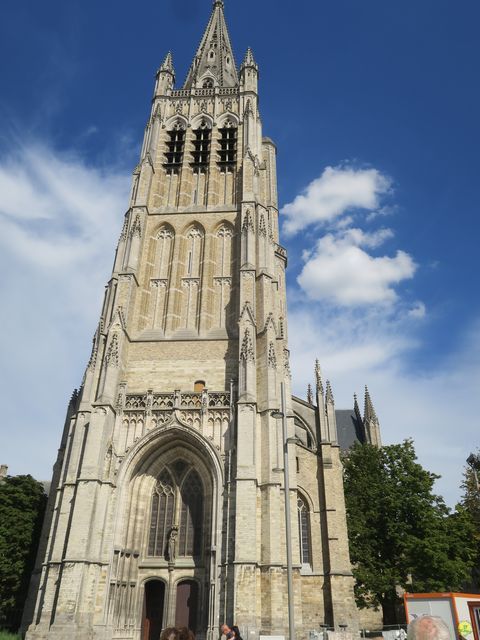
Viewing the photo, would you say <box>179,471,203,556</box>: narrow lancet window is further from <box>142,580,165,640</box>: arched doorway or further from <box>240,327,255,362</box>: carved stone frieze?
<box>240,327,255,362</box>: carved stone frieze

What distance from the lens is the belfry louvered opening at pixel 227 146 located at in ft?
98.8

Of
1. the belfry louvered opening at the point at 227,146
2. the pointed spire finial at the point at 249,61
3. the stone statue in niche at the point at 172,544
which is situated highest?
the pointed spire finial at the point at 249,61

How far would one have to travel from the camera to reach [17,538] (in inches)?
891

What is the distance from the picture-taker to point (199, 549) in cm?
1928

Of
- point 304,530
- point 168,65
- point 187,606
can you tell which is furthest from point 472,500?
point 168,65

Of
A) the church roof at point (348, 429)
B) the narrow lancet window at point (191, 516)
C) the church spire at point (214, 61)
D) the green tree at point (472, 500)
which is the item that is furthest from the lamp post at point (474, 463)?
the church spire at point (214, 61)

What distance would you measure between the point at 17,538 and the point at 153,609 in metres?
7.63

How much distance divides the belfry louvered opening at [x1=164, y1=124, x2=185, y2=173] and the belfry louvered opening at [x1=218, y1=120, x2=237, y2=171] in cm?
236

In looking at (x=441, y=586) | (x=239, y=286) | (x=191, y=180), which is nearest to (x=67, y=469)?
(x=239, y=286)

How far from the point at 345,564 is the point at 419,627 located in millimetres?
19534

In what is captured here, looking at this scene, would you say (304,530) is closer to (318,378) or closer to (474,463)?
(318,378)

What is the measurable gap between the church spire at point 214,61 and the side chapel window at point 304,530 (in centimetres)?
2818

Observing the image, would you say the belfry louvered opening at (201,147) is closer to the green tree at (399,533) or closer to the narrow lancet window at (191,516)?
the narrow lancet window at (191,516)

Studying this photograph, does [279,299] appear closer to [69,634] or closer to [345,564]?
[345,564]
